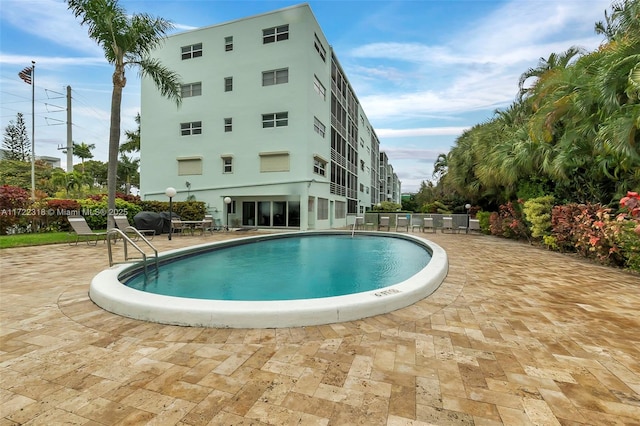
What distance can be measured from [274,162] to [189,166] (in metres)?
6.68

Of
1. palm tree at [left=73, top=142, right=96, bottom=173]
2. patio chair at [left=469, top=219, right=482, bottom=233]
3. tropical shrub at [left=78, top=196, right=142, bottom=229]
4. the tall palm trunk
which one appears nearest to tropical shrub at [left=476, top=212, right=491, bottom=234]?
patio chair at [left=469, top=219, right=482, bottom=233]

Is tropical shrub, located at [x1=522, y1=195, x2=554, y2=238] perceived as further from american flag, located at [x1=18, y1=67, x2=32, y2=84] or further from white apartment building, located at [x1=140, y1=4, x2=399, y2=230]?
american flag, located at [x1=18, y1=67, x2=32, y2=84]

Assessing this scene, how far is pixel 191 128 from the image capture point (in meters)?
21.2

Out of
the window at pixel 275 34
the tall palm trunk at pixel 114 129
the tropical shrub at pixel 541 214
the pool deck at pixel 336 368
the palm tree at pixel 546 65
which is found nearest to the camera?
the pool deck at pixel 336 368

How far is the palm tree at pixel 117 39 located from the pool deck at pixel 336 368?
26.9 ft

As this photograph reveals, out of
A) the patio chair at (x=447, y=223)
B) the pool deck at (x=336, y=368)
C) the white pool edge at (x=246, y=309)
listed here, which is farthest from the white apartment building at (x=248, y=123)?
the pool deck at (x=336, y=368)

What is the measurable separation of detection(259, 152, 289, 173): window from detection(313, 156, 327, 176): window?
2.30 m

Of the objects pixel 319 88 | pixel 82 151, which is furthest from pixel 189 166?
pixel 82 151

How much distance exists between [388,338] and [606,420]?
1680mm

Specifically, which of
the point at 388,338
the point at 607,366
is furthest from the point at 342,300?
the point at 607,366

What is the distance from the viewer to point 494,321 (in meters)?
3.70

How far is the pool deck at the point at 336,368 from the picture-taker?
198cm

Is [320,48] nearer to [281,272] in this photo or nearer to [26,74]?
[281,272]

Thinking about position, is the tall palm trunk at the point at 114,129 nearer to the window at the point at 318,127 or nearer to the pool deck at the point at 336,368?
the pool deck at the point at 336,368
